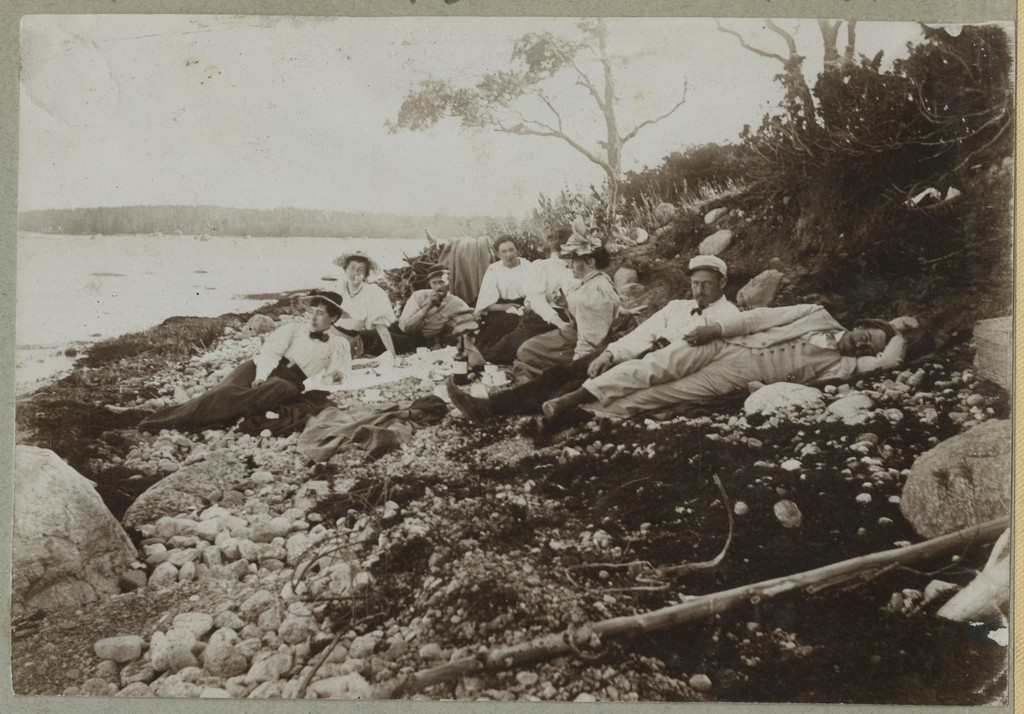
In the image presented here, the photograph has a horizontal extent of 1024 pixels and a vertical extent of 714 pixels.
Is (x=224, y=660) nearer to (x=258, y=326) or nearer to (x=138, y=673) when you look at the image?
(x=138, y=673)

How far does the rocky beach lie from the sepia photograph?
14 millimetres

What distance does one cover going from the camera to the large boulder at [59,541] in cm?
298

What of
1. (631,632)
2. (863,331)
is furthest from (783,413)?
(631,632)

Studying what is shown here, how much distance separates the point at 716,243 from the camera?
10.5 ft

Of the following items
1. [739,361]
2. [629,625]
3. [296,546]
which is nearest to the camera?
[629,625]

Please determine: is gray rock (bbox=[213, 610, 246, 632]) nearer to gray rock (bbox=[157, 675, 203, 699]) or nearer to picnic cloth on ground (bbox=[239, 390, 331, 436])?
gray rock (bbox=[157, 675, 203, 699])

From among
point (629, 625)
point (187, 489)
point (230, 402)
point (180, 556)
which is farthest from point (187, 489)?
point (629, 625)

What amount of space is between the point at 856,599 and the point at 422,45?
2834 mm

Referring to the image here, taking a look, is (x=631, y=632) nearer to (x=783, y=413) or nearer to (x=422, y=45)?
(x=783, y=413)

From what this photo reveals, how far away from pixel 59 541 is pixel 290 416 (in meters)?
1.01

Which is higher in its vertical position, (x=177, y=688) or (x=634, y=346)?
(x=634, y=346)

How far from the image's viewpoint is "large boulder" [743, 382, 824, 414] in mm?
3092

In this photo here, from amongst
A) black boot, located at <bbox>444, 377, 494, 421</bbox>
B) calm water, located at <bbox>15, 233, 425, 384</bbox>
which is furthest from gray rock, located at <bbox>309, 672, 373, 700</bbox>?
calm water, located at <bbox>15, 233, 425, 384</bbox>

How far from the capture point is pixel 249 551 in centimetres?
301
